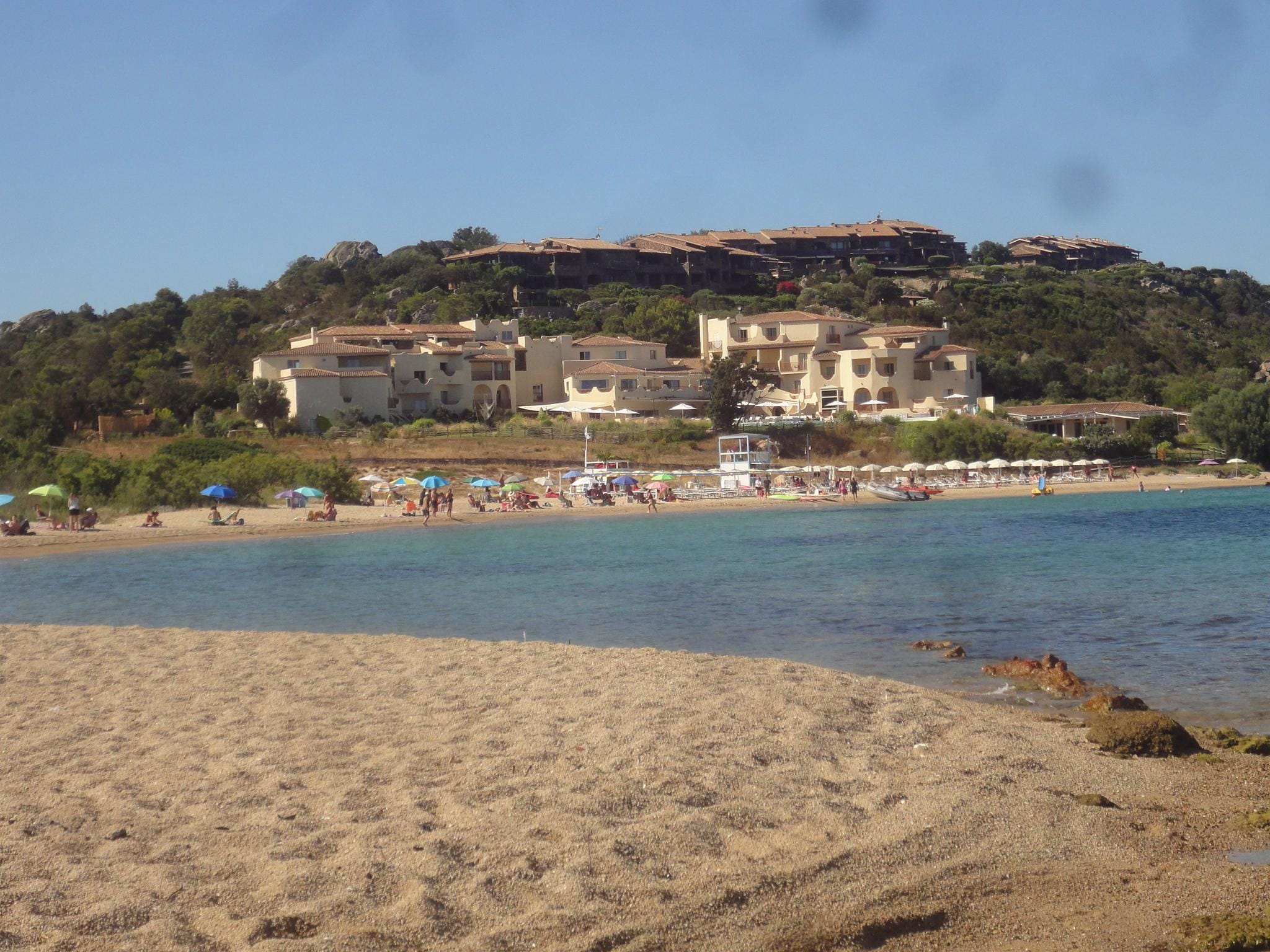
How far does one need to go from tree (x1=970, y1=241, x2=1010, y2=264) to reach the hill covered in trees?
11.2m

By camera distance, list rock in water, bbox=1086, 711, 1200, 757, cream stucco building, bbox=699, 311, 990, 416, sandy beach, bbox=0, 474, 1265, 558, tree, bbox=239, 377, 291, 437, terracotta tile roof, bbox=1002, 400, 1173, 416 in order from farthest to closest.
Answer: cream stucco building, bbox=699, 311, 990, 416 < terracotta tile roof, bbox=1002, 400, 1173, 416 < tree, bbox=239, 377, 291, 437 < sandy beach, bbox=0, 474, 1265, 558 < rock in water, bbox=1086, 711, 1200, 757

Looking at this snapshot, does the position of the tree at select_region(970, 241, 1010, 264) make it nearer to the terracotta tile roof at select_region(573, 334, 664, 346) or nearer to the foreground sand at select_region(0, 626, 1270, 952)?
the terracotta tile roof at select_region(573, 334, 664, 346)

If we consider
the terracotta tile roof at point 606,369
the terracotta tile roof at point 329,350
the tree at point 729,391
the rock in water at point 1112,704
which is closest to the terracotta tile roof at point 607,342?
the terracotta tile roof at point 606,369

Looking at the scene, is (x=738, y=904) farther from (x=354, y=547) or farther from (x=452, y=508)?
(x=452, y=508)

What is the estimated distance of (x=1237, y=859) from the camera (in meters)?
7.22

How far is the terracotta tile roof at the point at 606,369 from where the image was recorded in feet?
223

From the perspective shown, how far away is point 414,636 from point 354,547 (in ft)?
59.1

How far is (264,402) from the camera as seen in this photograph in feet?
201

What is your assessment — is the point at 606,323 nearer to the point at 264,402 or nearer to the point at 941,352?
the point at 941,352

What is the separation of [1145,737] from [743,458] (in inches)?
1906

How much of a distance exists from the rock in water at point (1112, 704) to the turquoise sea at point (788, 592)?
52 centimetres

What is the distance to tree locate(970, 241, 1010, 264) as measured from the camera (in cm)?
12562

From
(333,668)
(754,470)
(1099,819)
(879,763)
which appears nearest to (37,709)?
(333,668)

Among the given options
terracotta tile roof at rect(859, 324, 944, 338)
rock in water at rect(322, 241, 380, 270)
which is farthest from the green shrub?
rock in water at rect(322, 241, 380, 270)
